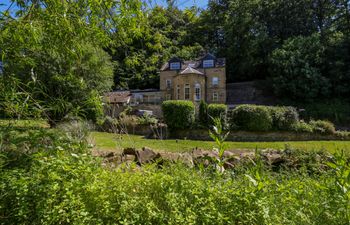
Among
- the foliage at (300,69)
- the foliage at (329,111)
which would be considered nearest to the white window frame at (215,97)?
the foliage at (300,69)

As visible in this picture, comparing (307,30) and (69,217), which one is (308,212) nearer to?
(69,217)

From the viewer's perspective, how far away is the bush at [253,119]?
1452 centimetres

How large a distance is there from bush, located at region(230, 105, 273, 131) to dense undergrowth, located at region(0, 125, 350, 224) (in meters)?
13.3

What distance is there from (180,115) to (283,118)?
21.1 feet

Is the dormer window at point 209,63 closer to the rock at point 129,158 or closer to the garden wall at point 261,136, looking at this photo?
the garden wall at point 261,136

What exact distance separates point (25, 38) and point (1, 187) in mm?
1271

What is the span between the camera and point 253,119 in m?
14.6

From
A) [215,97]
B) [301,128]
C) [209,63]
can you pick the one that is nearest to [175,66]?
[209,63]

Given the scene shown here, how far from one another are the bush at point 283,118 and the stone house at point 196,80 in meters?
10.7

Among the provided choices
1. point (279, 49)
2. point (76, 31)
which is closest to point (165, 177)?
point (76, 31)

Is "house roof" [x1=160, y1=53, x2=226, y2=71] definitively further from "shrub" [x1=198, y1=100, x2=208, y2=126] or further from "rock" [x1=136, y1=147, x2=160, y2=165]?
"rock" [x1=136, y1=147, x2=160, y2=165]

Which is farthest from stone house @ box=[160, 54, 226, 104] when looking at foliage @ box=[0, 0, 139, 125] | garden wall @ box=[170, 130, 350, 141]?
foliage @ box=[0, 0, 139, 125]

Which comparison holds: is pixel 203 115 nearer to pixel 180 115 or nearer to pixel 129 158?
pixel 180 115

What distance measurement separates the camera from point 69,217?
1404mm
